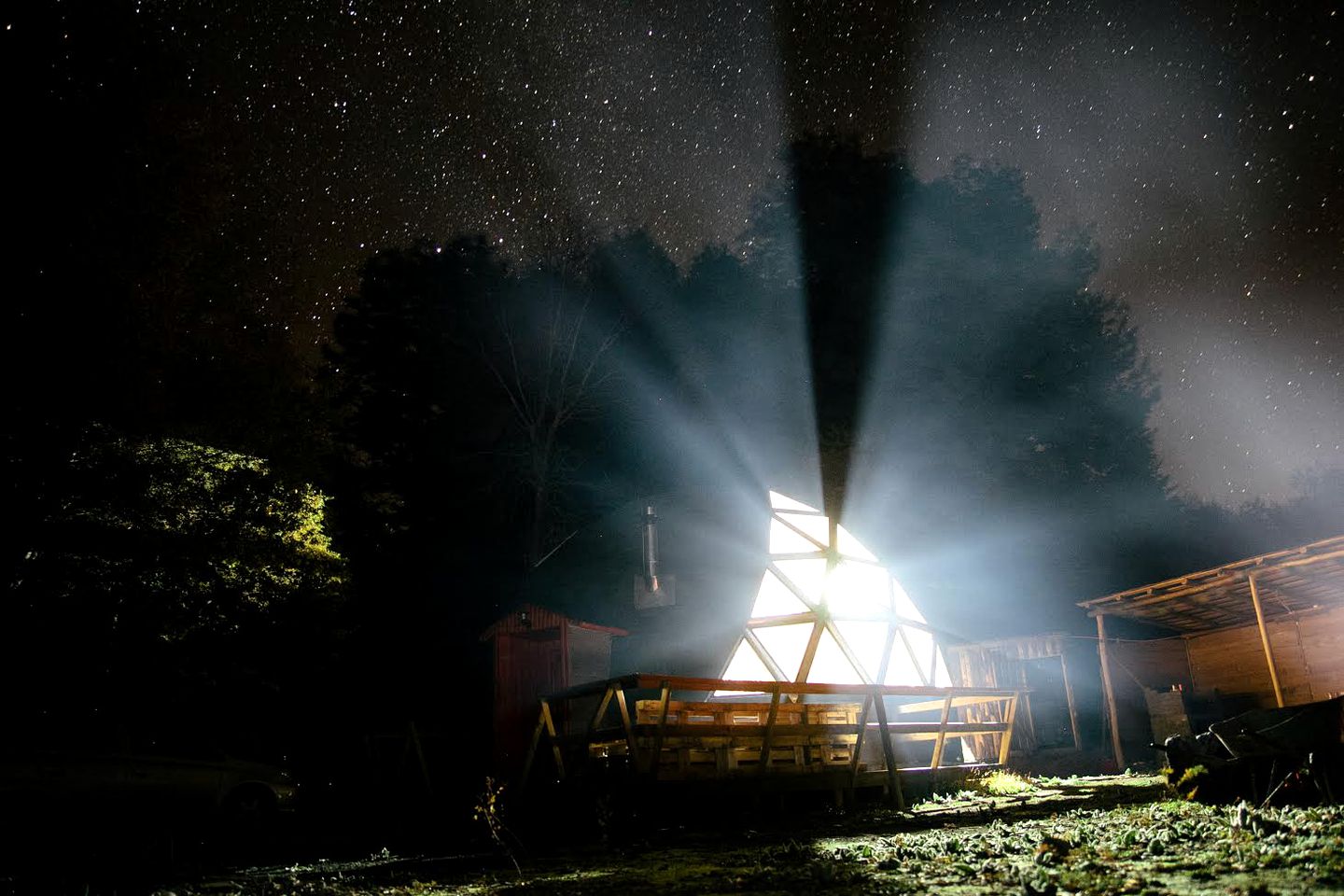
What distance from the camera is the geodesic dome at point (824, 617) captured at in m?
13.1

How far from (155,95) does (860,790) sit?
13049 millimetres

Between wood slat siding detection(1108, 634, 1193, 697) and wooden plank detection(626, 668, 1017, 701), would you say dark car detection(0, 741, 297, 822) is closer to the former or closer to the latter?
wooden plank detection(626, 668, 1017, 701)

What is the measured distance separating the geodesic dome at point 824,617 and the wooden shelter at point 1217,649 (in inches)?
120

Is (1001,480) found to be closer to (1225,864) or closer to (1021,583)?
(1021,583)

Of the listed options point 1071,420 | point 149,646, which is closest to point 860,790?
point 149,646

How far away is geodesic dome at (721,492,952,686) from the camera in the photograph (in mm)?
13078

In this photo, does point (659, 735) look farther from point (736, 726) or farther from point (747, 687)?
point (736, 726)

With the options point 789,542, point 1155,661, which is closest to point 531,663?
point 789,542

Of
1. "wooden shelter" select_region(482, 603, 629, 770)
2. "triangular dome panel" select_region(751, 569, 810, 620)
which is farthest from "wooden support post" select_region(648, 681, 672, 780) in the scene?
"wooden shelter" select_region(482, 603, 629, 770)

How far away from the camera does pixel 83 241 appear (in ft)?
34.5

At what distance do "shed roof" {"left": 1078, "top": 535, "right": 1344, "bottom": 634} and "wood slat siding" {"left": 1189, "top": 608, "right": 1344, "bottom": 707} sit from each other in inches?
10.5

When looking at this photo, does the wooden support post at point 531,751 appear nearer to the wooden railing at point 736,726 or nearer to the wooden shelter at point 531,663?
the wooden railing at point 736,726

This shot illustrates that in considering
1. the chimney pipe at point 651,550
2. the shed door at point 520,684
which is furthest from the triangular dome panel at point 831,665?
the shed door at point 520,684

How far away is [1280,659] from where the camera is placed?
1548cm
